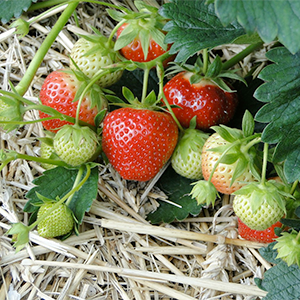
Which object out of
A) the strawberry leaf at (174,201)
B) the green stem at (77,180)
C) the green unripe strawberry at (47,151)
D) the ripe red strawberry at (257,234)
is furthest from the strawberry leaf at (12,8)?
the ripe red strawberry at (257,234)

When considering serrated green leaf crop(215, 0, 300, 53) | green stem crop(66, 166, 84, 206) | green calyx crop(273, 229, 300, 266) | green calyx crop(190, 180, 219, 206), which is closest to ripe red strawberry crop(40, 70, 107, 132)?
green stem crop(66, 166, 84, 206)

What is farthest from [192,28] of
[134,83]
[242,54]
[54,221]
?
[54,221]

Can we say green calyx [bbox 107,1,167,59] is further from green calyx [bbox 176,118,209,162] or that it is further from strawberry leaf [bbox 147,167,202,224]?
strawberry leaf [bbox 147,167,202,224]

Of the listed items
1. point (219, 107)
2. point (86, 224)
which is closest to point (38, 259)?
point (86, 224)

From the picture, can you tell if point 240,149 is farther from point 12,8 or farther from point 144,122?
point 12,8

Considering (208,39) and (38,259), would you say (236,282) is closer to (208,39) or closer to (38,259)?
(38,259)

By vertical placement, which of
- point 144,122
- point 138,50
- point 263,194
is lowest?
point 263,194
